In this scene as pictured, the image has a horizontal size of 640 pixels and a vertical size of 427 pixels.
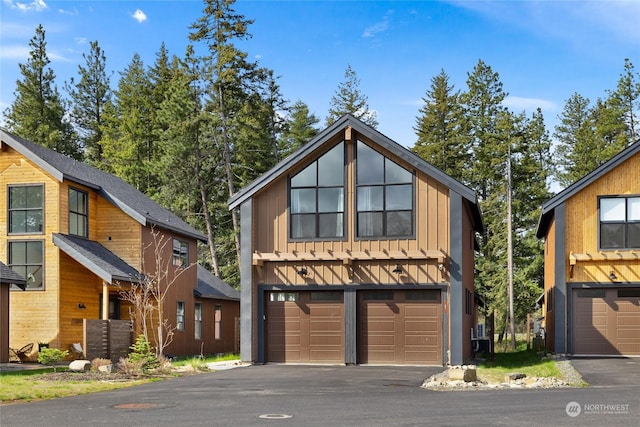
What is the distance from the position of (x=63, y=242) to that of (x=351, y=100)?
134ft

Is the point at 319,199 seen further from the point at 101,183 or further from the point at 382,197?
the point at 101,183

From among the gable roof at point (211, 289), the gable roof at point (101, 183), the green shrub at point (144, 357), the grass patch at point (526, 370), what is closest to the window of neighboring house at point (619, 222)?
the grass patch at point (526, 370)

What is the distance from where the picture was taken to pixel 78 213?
29.4 metres

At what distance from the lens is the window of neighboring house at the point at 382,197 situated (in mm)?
25844

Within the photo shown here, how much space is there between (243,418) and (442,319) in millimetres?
13477

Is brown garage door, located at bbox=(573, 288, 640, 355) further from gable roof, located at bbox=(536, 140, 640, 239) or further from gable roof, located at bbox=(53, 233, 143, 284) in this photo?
gable roof, located at bbox=(53, 233, 143, 284)

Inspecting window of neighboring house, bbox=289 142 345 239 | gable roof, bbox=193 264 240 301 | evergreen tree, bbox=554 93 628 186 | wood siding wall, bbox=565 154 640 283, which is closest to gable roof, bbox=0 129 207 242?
gable roof, bbox=193 264 240 301

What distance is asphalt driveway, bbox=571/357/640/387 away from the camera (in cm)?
1866

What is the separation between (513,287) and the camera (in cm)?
4922

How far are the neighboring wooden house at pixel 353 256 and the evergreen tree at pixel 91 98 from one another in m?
37.4

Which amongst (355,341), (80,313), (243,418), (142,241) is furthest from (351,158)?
(243,418)

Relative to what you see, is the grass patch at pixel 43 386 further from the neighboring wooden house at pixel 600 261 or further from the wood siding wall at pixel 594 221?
the wood siding wall at pixel 594 221

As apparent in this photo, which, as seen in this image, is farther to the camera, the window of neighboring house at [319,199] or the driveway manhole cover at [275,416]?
the window of neighboring house at [319,199]

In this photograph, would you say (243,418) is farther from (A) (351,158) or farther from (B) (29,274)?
(B) (29,274)
